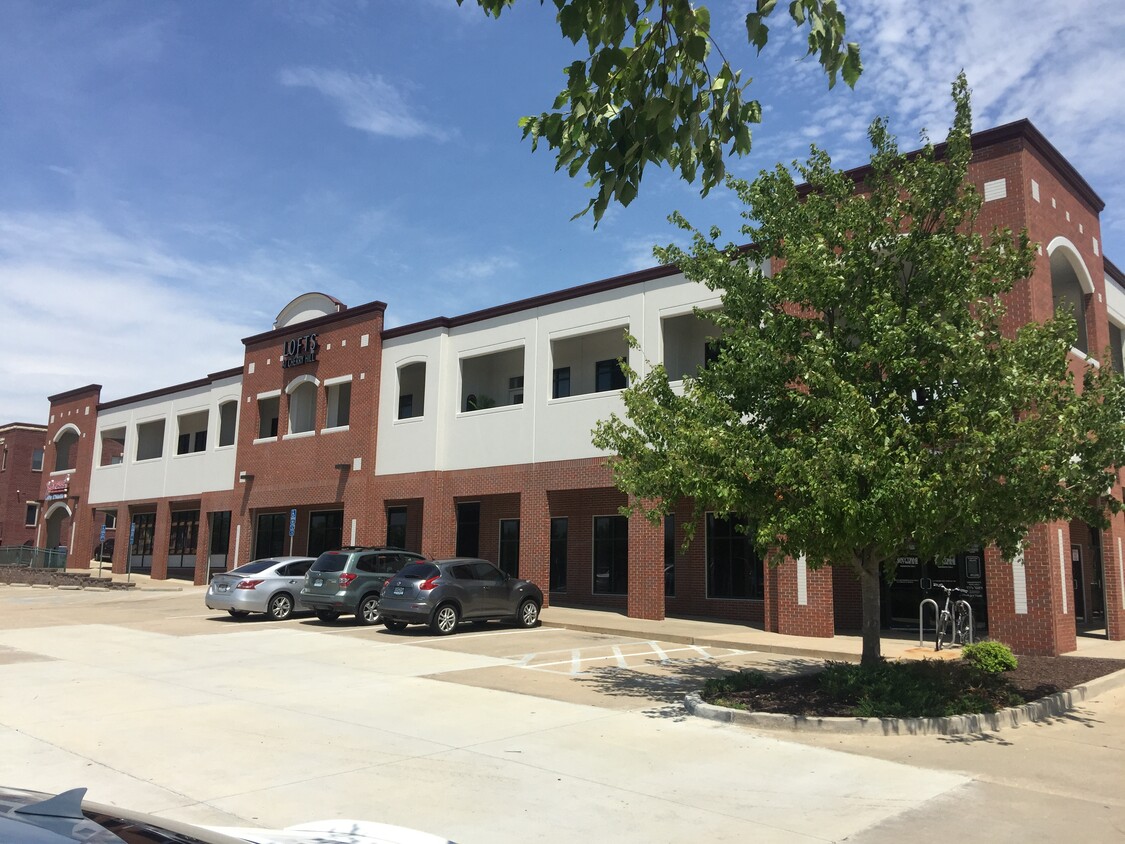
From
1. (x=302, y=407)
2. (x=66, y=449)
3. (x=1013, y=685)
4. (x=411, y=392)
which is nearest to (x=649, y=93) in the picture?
(x=1013, y=685)

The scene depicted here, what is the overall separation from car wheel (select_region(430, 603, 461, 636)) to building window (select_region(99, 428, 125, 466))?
32.4 metres

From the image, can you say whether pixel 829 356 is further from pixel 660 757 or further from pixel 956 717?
pixel 660 757

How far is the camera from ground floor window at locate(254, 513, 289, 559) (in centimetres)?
3594

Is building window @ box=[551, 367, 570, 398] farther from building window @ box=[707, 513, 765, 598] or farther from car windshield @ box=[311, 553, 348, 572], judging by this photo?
car windshield @ box=[311, 553, 348, 572]

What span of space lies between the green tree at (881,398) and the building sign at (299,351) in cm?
2300

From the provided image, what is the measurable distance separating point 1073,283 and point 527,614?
15.1 meters

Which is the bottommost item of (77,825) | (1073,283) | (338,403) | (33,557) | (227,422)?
(77,825)

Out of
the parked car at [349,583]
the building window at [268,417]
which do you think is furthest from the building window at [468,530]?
the building window at [268,417]

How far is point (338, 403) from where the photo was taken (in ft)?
107

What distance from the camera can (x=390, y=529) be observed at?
31938mm

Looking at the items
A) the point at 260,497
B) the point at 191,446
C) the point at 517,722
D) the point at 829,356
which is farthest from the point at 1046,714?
the point at 191,446

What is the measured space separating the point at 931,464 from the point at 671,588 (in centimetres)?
1511

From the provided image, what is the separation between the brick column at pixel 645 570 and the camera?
21984mm

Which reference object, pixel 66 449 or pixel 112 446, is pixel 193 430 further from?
pixel 66 449
